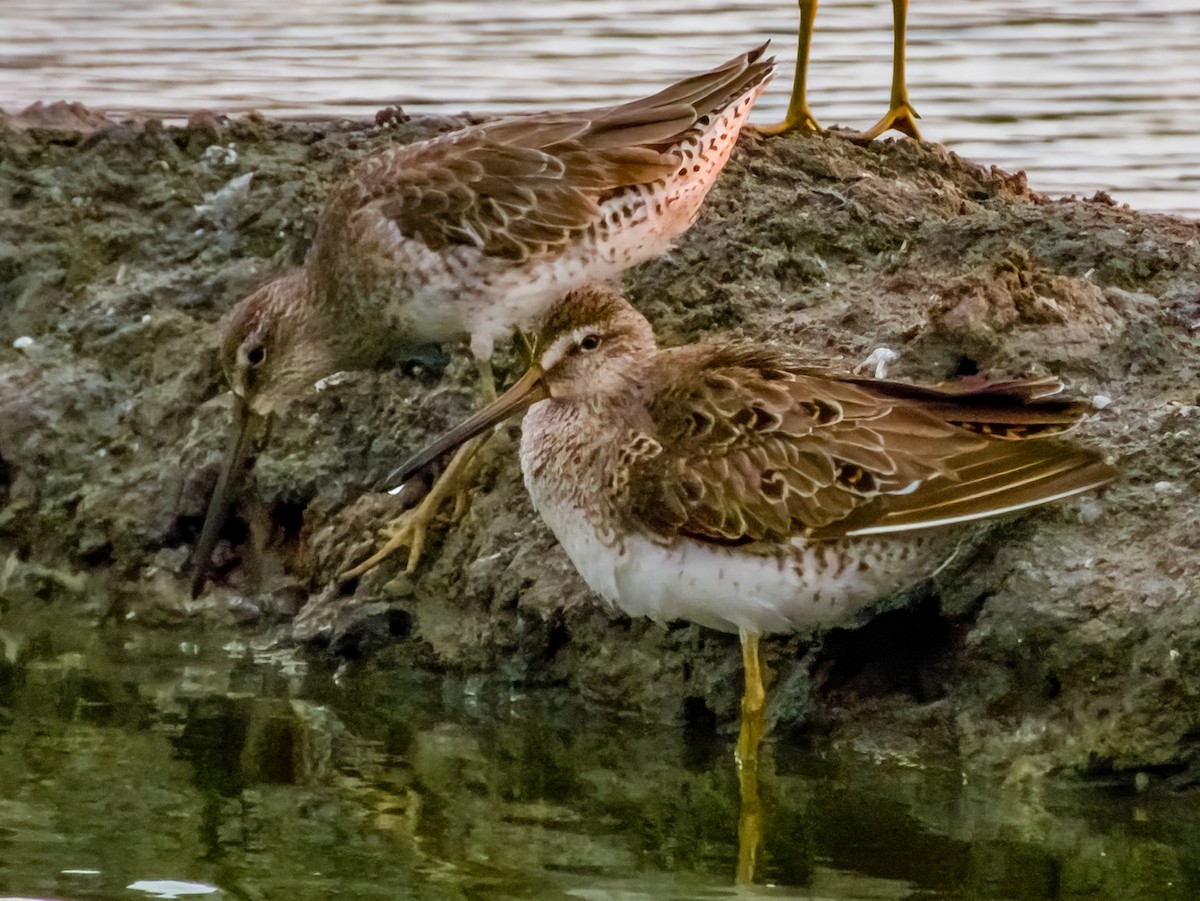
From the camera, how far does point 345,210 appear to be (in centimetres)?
689

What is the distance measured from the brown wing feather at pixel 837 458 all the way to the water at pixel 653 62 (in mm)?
3281

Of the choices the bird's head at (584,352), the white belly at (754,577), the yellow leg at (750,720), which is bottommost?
the yellow leg at (750,720)

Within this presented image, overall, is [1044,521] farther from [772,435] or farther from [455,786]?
[455,786]

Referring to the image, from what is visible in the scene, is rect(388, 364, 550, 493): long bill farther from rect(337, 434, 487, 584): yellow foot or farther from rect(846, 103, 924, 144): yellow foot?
rect(846, 103, 924, 144): yellow foot

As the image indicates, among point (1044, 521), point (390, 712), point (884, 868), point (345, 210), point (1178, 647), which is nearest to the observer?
point (884, 868)

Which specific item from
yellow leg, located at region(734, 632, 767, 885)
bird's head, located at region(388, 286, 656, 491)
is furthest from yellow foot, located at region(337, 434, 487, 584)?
yellow leg, located at region(734, 632, 767, 885)

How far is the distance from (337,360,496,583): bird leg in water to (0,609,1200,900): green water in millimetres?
433

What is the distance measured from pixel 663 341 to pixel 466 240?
72cm

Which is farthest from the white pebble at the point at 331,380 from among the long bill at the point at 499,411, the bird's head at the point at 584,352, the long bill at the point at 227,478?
the bird's head at the point at 584,352

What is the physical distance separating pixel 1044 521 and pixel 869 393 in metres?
0.60

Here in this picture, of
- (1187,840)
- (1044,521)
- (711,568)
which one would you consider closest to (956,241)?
(1044,521)

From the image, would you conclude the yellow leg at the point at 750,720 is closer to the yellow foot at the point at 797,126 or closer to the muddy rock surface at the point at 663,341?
the muddy rock surface at the point at 663,341

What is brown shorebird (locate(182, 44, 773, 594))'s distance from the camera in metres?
6.75

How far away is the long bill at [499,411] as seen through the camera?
5871 millimetres
